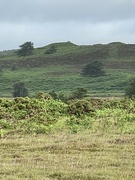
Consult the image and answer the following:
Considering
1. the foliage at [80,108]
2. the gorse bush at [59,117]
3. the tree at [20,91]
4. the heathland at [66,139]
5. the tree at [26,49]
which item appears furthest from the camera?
the tree at [26,49]

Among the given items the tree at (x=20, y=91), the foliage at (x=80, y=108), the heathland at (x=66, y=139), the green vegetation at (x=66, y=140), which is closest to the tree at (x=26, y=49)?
the tree at (x=20, y=91)

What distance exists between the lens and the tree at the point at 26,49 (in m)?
85.9

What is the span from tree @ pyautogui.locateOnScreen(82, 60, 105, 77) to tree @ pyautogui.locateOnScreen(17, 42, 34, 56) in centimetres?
2444

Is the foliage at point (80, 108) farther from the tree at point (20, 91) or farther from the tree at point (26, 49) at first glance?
the tree at point (26, 49)

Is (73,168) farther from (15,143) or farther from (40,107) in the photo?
(40,107)

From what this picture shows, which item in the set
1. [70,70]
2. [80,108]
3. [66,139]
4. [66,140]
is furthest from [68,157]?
[70,70]

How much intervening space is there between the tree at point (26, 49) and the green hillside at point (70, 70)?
5.45 meters

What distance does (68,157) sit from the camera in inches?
391

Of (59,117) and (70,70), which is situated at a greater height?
(70,70)

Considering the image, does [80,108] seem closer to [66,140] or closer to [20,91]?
[66,140]

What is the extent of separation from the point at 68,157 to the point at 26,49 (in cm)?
7766

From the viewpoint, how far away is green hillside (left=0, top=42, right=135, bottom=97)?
5616cm

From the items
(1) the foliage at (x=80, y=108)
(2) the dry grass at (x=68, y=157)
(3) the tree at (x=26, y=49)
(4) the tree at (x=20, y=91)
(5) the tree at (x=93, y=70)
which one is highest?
(3) the tree at (x=26, y=49)

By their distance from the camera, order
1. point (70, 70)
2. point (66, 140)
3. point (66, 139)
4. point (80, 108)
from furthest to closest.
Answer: point (70, 70), point (80, 108), point (66, 139), point (66, 140)
